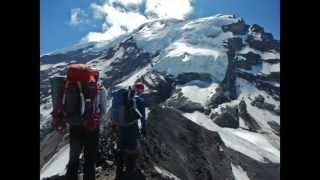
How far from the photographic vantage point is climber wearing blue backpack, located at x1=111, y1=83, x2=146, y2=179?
21.0 feet

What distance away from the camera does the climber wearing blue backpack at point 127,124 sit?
21.0 ft

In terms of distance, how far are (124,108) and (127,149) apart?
490 mm

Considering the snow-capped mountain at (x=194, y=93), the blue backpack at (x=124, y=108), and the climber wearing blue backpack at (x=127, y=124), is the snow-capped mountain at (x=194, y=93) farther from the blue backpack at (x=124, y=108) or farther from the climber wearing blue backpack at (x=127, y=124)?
the blue backpack at (x=124, y=108)

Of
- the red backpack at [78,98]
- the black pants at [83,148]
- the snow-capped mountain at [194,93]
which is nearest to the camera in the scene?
the red backpack at [78,98]

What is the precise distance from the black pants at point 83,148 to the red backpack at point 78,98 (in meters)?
0.12

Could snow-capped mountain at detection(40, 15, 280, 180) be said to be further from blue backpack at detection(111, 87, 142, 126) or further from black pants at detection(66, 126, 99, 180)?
blue backpack at detection(111, 87, 142, 126)

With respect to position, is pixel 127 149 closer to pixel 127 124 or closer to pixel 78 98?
pixel 127 124

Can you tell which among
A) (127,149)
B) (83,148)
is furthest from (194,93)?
(83,148)

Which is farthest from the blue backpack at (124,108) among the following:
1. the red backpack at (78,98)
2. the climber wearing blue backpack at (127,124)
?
the red backpack at (78,98)

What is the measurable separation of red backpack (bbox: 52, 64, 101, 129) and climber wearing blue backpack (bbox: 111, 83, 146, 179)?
33 cm

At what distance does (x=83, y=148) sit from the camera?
6.29 meters
